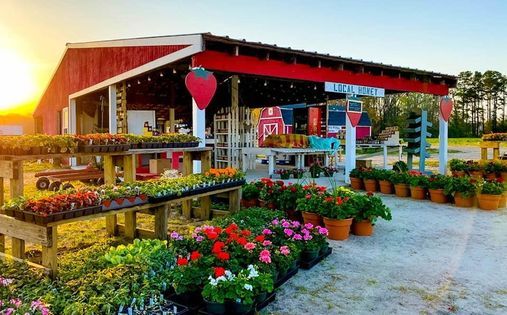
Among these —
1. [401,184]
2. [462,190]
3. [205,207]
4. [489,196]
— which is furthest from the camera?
[401,184]

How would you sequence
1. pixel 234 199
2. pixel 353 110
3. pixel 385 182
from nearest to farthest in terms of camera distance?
pixel 234 199, pixel 385 182, pixel 353 110

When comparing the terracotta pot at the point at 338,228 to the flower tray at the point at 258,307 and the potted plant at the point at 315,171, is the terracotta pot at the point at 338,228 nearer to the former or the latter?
the flower tray at the point at 258,307

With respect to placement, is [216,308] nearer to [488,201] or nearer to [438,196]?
[488,201]

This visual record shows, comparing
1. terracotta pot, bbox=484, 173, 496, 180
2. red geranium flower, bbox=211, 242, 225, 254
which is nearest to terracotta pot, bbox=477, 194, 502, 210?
terracotta pot, bbox=484, 173, 496, 180

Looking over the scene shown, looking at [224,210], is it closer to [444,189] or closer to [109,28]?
[444,189]

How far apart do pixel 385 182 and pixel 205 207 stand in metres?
4.99

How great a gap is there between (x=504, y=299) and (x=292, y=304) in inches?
77.2

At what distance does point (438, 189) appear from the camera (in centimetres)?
858

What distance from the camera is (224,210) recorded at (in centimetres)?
711

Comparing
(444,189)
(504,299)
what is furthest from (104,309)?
(444,189)

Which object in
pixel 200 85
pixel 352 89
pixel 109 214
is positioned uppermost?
pixel 352 89

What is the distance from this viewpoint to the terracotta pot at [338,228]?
559 cm

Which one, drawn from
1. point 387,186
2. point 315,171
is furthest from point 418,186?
point 315,171

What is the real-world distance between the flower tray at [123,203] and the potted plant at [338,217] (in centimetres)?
252
